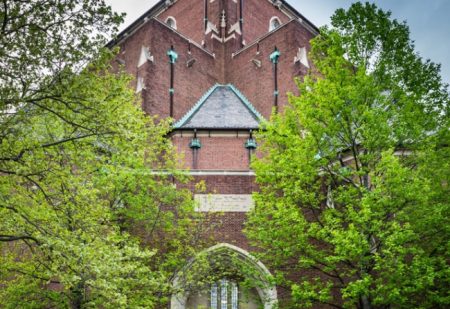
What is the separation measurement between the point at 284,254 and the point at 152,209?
159 inches

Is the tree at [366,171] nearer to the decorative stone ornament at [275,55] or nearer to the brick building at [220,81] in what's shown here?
the brick building at [220,81]

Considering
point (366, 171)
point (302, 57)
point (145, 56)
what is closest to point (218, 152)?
point (145, 56)

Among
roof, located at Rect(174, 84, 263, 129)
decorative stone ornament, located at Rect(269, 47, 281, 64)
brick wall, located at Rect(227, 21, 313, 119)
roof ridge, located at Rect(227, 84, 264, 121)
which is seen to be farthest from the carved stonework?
decorative stone ornament, located at Rect(269, 47, 281, 64)

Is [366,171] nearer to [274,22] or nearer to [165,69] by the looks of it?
[165,69]

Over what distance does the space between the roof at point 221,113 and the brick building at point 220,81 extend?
0.14 ft

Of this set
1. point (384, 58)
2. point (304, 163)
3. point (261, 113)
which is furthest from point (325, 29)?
point (261, 113)

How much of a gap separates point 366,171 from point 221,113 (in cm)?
1052

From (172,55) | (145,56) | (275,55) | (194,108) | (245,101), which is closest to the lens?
(145,56)

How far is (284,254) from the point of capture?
1340 centimetres

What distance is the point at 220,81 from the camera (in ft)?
90.2

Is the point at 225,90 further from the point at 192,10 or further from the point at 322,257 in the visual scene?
the point at 322,257

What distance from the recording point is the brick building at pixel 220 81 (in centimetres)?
1798

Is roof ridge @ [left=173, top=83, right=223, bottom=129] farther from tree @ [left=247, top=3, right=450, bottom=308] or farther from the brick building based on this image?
tree @ [left=247, top=3, right=450, bottom=308]

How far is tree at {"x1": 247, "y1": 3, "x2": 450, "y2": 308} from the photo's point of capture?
12203mm
